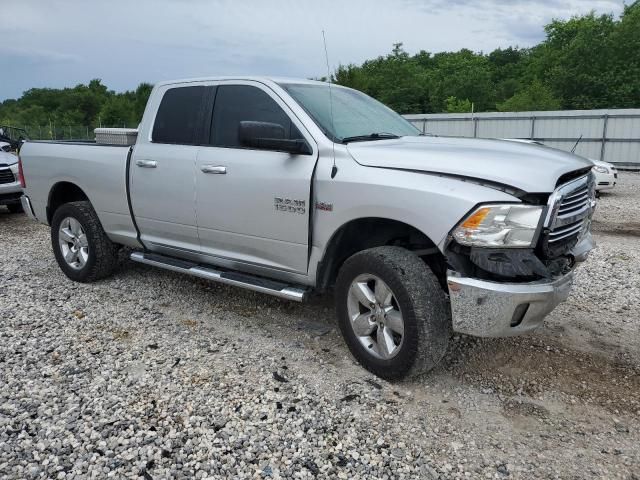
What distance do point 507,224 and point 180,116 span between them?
294cm

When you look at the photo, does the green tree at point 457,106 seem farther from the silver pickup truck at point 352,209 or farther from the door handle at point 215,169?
the door handle at point 215,169

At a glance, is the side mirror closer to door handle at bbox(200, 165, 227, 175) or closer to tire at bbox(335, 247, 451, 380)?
door handle at bbox(200, 165, 227, 175)

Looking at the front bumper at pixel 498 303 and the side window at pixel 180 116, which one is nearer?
the front bumper at pixel 498 303

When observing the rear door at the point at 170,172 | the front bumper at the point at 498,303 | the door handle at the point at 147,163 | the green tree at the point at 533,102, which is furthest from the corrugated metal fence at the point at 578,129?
the front bumper at the point at 498,303

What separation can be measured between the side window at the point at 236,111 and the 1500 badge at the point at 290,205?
56 centimetres

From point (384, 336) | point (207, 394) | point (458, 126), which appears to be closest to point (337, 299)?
point (384, 336)

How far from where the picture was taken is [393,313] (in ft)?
11.1

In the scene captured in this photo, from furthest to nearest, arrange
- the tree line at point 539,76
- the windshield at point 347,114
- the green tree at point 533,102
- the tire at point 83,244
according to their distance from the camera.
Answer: the tree line at point 539,76 < the green tree at point 533,102 < the tire at point 83,244 < the windshield at point 347,114

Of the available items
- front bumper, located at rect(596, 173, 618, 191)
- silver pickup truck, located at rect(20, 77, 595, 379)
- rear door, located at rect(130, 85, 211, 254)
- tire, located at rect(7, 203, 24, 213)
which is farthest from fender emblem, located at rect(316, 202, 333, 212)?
front bumper, located at rect(596, 173, 618, 191)

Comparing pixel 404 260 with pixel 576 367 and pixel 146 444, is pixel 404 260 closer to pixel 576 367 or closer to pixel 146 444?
pixel 576 367

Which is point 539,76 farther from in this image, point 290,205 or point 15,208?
point 290,205

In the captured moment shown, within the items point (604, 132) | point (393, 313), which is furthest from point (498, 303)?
point (604, 132)

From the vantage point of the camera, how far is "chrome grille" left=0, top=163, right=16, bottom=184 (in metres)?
9.53

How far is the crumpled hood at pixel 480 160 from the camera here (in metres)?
3.02
